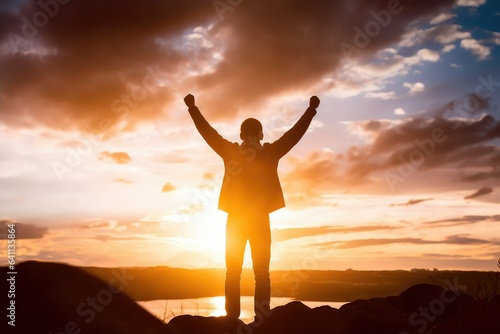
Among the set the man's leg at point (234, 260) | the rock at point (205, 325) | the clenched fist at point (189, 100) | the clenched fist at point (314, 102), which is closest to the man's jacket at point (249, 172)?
the man's leg at point (234, 260)

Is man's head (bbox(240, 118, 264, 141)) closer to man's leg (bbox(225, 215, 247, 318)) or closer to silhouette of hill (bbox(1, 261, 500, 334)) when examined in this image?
man's leg (bbox(225, 215, 247, 318))

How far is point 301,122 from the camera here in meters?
9.49

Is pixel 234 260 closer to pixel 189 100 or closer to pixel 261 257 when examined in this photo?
pixel 261 257

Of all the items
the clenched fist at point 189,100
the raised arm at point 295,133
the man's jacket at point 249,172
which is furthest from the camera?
the clenched fist at point 189,100

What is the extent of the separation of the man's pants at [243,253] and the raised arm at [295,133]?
1.26m

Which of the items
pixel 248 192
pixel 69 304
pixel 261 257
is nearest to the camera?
pixel 69 304

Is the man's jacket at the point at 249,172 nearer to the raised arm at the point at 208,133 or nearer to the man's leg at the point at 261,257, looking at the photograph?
the raised arm at the point at 208,133

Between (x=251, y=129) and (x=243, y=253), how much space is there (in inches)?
85.2

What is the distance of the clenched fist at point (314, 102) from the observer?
970cm

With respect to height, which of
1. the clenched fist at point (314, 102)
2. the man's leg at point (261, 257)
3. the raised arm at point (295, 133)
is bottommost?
the man's leg at point (261, 257)

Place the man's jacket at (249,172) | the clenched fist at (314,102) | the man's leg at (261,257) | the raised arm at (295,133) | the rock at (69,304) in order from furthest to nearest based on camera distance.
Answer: the clenched fist at (314,102)
the raised arm at (295,133)
the man's jacket at (249,172)
the man's leg at (261,257)
the rock at (69,304)

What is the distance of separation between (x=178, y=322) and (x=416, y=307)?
4.00 m

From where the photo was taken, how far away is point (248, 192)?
8953 mm

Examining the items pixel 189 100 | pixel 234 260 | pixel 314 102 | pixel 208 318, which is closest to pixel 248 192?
pixel 234 260
